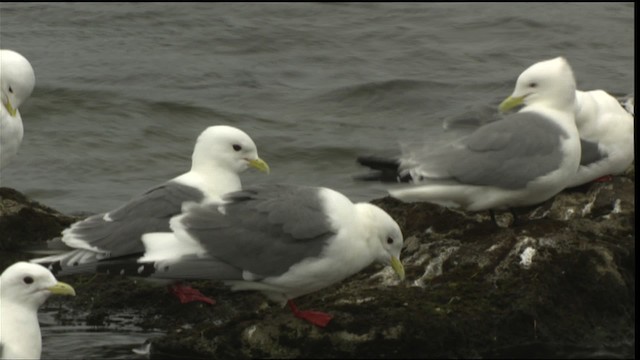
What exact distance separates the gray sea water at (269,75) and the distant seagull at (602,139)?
342cm

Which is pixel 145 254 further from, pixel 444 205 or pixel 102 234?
pixel 444 205

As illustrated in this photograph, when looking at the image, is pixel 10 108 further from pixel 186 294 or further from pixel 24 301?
pixel 24 301

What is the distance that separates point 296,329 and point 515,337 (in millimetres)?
1195

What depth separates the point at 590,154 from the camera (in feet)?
32.9

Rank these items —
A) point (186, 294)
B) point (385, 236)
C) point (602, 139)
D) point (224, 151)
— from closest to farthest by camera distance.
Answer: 1. point (385, 236)
2. point (186, 294)
3. point (224, 151)
4. point (602, 139)

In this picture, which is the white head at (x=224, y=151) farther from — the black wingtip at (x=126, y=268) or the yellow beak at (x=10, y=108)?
the yellow beak at (x=10, y=108)

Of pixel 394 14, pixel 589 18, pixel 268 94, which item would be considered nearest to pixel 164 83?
pixel 268 94

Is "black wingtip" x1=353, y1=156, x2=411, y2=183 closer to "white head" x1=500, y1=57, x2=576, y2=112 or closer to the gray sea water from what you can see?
"white head" x1=500, y1=57, x2=576, y2=112

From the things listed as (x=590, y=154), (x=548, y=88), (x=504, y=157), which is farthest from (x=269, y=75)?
(x=504, y=157)

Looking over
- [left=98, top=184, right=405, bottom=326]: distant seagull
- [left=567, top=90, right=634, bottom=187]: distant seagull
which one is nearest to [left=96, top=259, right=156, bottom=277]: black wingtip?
[left=98, top=184, right=405, bottom=326]: distant seagull

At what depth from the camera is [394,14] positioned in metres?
20.7

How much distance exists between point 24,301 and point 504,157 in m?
3.11

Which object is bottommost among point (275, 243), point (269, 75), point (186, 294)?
A: point (269, 75)

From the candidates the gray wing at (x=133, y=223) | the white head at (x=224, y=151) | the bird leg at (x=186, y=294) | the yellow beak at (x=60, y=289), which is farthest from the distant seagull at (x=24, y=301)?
the white head at (x=224, y=151)
